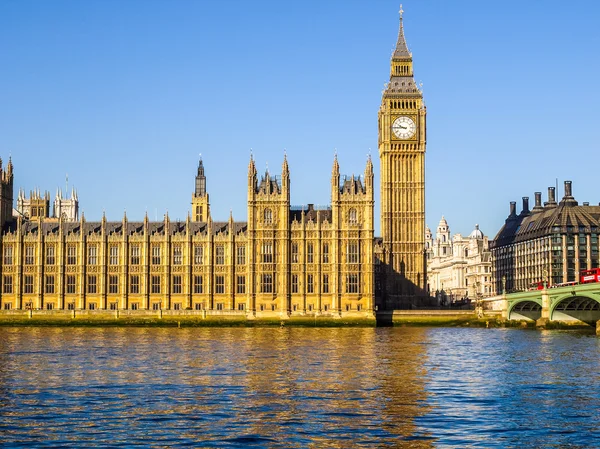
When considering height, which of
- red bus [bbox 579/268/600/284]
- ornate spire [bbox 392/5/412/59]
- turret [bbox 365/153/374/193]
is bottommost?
red bus [bbox 579/268/600/284]

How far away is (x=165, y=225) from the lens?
15175 cm

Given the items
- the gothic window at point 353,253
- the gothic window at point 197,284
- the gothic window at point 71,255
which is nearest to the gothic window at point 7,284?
the gothic window at point 71,255

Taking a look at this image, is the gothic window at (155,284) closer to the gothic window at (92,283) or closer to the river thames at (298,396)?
the gothic window at (92,283)

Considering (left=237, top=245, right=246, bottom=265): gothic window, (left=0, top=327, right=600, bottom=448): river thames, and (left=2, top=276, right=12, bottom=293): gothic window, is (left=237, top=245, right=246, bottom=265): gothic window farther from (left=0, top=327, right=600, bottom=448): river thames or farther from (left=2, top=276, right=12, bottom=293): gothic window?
(left=0, top=327, right=600, bottom=448): river thames

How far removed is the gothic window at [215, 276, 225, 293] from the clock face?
1519 inches

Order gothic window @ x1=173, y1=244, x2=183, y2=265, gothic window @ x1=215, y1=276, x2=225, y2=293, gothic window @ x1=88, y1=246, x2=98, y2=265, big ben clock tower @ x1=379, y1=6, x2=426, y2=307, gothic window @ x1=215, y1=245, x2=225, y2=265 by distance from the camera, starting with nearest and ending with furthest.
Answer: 1. gothic window @ x1=215, y1=276, x2=225, y2=293
2. gothic window @ x1=215, y1=245, x2=225, y2=265
3. gothic window @ x1=173, y1=244, x2=183, y2=265
4. gothic window @ x1=88, y1=246, x2=98, y2=265
5. big ben clock tower @ x1=379, y1=6, x2=426, y2=307

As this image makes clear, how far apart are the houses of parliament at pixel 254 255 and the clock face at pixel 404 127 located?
0.89ft

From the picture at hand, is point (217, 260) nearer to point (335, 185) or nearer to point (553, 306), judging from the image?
point (335, 185)

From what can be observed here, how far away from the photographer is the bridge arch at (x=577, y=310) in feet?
441

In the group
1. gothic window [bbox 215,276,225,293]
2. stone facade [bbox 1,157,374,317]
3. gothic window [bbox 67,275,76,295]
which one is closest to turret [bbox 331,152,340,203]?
stone facade [bbox 1,157,374,317]

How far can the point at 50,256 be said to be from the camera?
15225cm

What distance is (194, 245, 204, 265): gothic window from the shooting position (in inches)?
5925

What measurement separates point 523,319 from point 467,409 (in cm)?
10166

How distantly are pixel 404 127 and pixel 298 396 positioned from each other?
11494cm
